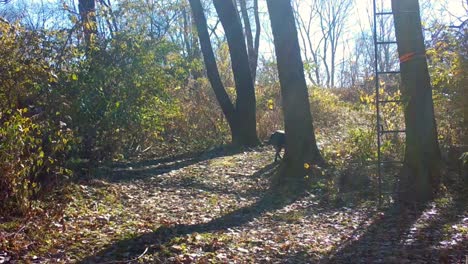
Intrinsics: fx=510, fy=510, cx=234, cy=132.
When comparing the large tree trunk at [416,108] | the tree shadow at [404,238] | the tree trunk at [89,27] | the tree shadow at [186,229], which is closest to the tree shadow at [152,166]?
the tree trunk at [89,27]

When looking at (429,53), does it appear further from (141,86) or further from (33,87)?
(33,87)

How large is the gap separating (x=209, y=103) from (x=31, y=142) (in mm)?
10229

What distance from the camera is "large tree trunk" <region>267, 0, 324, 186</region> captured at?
1005 cm

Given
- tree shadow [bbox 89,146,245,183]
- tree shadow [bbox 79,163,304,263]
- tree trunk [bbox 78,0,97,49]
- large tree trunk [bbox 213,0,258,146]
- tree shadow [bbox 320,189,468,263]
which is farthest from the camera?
large tree trunk [bbox 213,0,258,146]

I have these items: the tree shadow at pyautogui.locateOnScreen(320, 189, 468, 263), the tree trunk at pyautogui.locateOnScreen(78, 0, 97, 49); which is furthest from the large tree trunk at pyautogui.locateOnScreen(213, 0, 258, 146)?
the tree shadow at pyautogui.locateOnScreen(320, 189, 468, 263)

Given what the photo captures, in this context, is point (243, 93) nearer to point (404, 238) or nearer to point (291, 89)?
point (291, 89)

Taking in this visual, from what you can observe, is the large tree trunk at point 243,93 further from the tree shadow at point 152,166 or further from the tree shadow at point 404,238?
the tree shadow at point 404,238

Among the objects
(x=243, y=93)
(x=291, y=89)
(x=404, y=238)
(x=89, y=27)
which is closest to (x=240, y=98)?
(x=243, y=93)

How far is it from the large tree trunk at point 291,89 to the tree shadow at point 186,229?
2.57 feet

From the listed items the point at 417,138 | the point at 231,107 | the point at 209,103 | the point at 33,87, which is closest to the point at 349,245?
the point at 417,138

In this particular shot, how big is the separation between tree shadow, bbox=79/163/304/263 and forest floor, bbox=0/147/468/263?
0.01 metres

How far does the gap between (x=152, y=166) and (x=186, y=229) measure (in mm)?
5188

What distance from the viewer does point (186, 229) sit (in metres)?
6.73

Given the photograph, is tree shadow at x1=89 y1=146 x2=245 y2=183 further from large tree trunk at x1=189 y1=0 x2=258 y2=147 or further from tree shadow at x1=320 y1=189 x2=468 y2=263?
tree shadow at x1=320 y1=189 x2=468 y2=263
